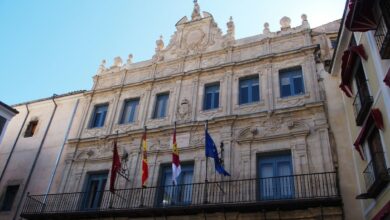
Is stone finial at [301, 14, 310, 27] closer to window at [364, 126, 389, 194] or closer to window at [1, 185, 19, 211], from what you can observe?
window at [364, 126, 389, 194]

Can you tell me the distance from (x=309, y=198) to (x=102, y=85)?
12613mm

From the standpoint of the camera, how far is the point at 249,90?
15.6 meters

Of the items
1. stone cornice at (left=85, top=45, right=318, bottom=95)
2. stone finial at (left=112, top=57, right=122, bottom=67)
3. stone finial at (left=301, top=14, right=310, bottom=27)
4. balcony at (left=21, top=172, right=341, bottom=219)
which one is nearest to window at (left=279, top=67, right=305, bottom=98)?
stone cornice at (left=85, top=45, right=318, bottom=95)

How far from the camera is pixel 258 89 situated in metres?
15.5

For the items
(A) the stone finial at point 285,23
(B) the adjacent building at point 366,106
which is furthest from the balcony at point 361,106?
(A) the stone finial at point 285,23

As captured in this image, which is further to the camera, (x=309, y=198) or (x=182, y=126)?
(x=182, y=126)

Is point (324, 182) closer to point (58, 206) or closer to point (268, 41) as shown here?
point (268, 41)

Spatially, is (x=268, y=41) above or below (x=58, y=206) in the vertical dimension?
above

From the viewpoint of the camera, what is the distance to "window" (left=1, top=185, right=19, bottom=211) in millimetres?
17250

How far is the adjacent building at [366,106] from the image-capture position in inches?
368

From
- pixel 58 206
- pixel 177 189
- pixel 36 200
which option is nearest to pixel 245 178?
pixel 177 189

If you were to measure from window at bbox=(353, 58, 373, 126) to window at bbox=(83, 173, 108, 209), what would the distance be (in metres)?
10.3

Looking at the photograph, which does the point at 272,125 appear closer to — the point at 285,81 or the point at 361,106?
the point at 285,81

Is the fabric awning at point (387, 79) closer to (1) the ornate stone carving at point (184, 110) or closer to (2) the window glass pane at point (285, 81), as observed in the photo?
(2) the window glass pane at point (285, 81)
